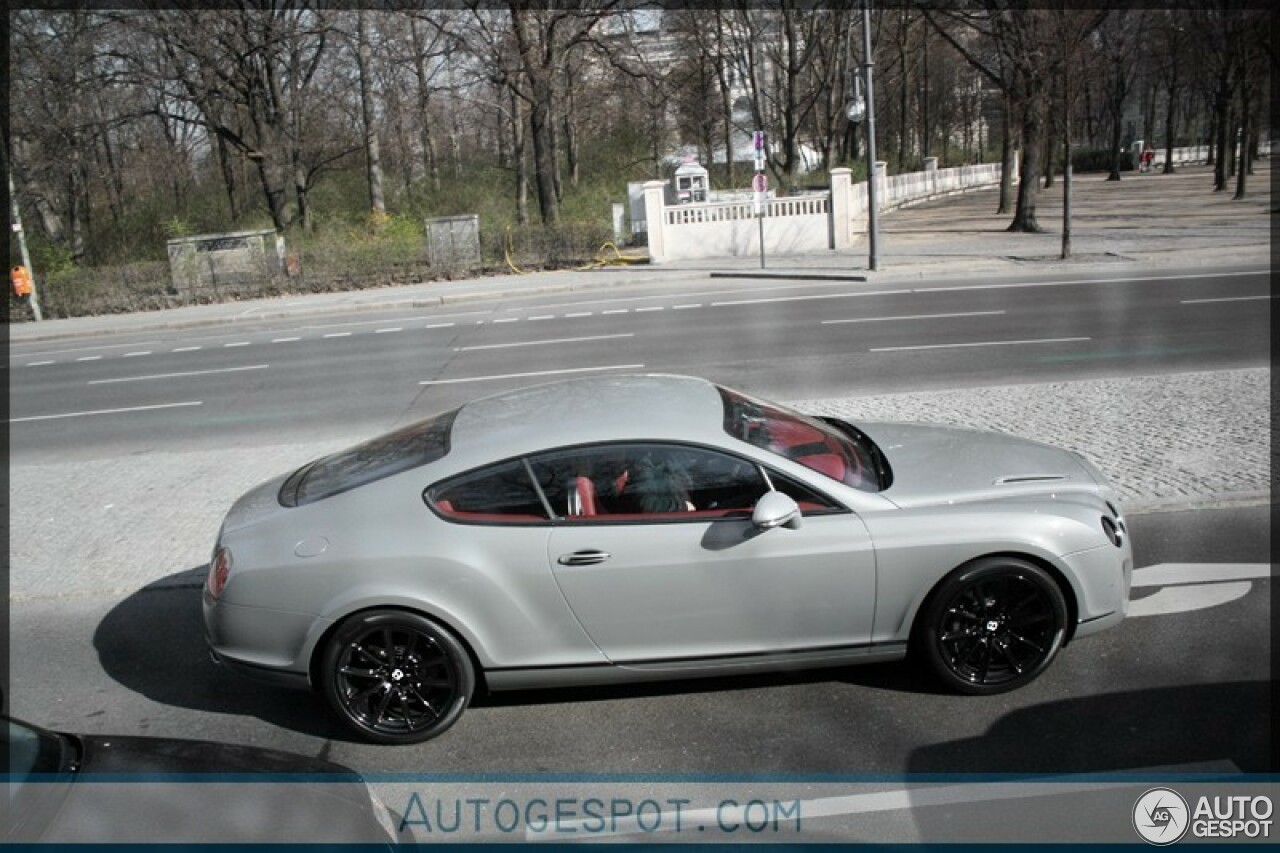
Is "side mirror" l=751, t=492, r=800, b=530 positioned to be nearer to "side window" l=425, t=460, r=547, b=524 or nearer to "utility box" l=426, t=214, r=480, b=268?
"side window" l=425, t=460, r=547, b=524

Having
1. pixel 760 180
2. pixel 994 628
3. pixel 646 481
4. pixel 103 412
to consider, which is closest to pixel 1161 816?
pixel 994 628

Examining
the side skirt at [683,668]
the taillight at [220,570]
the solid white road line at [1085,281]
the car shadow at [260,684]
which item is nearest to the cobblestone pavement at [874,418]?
the car shadow at [260,684]

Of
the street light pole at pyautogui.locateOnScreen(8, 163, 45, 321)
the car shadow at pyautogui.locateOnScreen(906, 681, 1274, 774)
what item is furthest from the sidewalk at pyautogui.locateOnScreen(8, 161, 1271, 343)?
the car shadow at pyautogui.locateOnScreen(906, 681, 1274, 774)

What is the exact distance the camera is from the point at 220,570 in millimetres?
4820

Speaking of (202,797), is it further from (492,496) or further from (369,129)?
(369,129)

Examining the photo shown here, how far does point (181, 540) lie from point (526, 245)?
24713 millimetres

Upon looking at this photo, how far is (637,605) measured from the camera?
4.60 m

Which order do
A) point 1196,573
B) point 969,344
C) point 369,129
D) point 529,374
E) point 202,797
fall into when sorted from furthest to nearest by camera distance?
point 369,129
point 529,374
point 969,344
point 1196,573
point 202,797

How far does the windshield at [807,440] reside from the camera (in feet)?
16.2

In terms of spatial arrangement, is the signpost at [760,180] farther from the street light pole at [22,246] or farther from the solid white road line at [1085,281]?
the street light pole at [22,246]

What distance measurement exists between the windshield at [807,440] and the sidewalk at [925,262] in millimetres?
18633

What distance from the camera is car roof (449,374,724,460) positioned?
4789 mm

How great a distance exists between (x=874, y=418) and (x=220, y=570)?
6365 mm

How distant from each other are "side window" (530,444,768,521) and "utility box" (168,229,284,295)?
93.7 feet
